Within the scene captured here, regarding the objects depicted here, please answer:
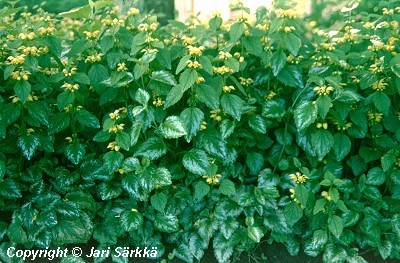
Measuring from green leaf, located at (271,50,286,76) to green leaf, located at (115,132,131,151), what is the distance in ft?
2.91

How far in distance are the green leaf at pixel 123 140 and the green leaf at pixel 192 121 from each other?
307mm

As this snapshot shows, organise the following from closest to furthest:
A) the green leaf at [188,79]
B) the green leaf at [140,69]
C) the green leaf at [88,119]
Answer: the green leaf at [188,79]
the green leaf at [140,69]
the green leaf at [88,119]

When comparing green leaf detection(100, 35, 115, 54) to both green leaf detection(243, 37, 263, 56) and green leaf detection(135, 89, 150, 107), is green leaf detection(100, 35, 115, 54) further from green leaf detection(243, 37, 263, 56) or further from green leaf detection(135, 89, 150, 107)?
green leaf detection(243, 37, 263, 56)

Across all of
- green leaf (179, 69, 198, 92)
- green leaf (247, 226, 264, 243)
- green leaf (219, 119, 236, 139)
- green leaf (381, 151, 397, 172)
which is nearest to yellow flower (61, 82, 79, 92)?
green leaf (179, 69, 198, 92)

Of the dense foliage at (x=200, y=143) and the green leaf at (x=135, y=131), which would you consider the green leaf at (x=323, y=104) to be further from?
the green leaf at (x=135, y=131)

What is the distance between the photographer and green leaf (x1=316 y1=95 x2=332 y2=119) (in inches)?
121

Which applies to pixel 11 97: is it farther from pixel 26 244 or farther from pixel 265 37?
pixel 265 37

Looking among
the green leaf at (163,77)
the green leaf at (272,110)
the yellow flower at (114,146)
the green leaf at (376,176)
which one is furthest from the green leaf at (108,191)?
the green leaf at (376,176)

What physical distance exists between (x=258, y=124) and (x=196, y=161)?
0.41m

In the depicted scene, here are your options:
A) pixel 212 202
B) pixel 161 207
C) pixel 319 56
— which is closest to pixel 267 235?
pixel 212 202

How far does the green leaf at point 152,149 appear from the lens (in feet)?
10.3

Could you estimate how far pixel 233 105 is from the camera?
314cm

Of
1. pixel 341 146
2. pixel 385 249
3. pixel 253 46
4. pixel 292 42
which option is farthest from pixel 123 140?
pixel 385 249

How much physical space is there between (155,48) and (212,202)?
36.4 inches
